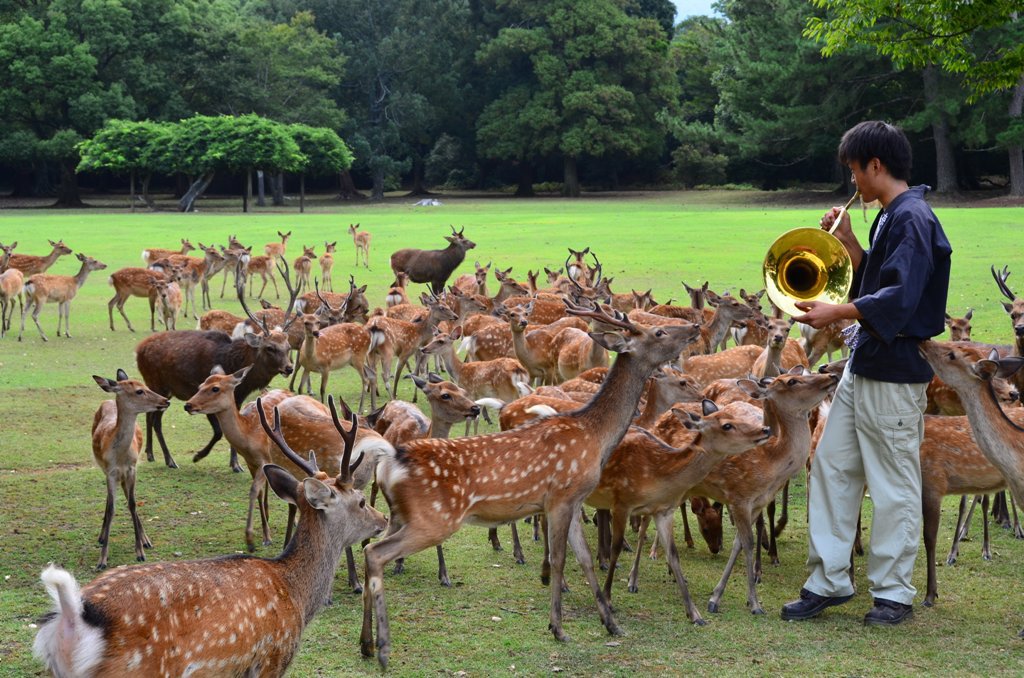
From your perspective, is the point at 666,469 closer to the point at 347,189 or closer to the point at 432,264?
the point at 432,264

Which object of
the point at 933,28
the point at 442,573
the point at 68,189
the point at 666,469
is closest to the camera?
the point at 666,469

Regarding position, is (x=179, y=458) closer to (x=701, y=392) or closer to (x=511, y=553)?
(x=511, y=553)

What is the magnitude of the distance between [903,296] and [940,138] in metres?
36.3

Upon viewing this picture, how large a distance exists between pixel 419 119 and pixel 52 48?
15.3 meters

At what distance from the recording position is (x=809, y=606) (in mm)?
5000

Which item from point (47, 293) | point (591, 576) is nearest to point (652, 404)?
point (591, 576)

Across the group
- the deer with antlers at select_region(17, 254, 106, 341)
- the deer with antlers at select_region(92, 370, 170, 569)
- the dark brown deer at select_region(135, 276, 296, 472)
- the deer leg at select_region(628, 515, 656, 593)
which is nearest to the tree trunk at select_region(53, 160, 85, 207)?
the deer with antlers at select_region(17, 254, 106, 341)

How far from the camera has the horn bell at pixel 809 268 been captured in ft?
16.4

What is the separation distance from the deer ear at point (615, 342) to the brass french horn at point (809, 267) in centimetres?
72

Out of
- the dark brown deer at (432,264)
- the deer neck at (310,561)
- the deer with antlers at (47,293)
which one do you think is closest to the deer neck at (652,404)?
the deer neck at (310,561)

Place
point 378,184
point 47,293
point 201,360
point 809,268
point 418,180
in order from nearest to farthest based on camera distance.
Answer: point 809,268, point 201,360, point 47,293, point 378,184, point 418,180

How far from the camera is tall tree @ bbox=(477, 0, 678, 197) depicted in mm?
46750

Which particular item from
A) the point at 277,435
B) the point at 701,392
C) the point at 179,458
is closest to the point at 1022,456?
the point at 701,392

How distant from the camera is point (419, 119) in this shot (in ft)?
167
